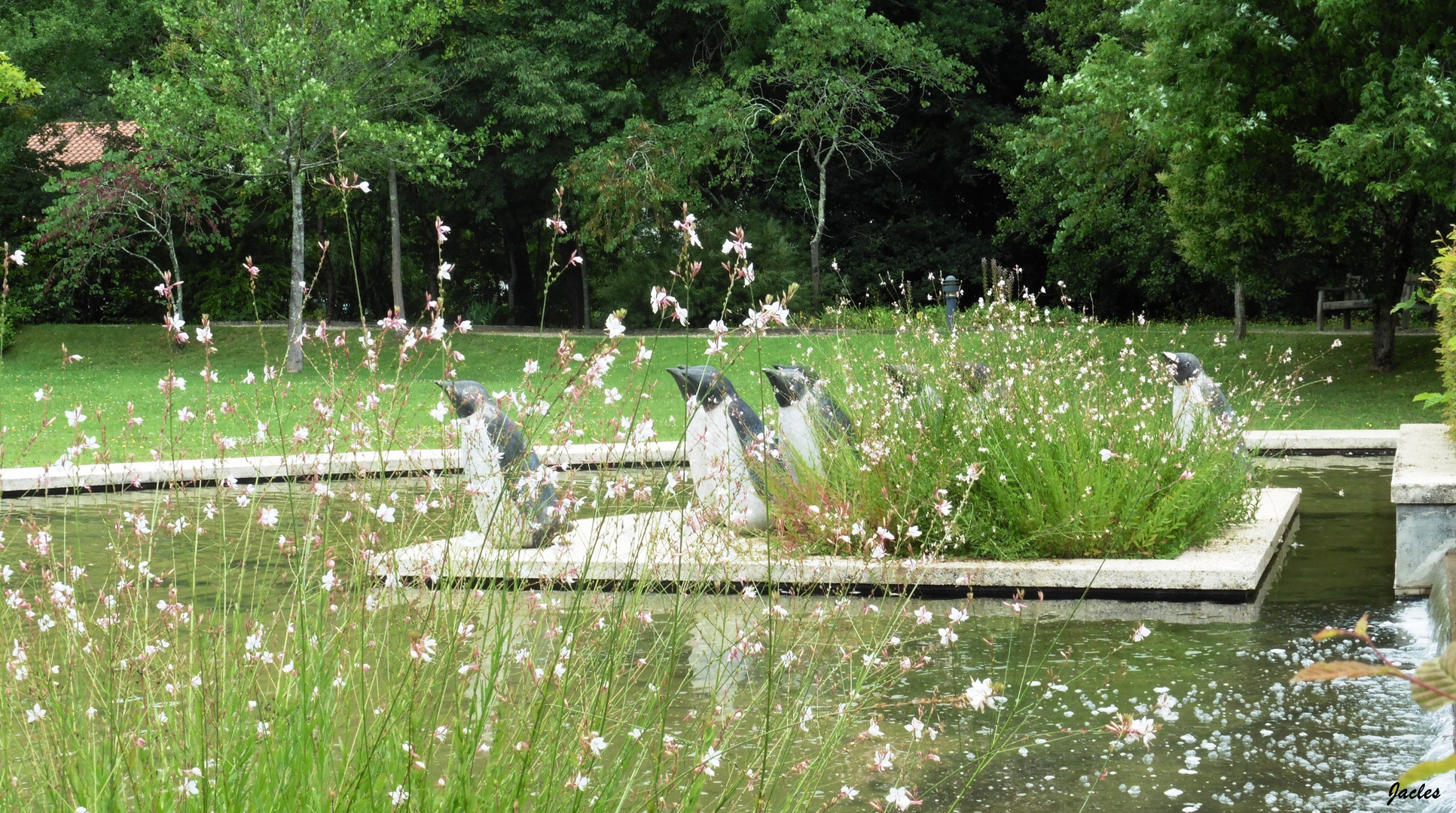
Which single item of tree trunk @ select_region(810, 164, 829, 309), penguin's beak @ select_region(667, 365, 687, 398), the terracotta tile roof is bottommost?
penguin's beak @ select_region(667, 365, 687, 398)

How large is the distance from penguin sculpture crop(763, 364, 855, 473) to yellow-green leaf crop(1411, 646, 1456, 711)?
588cm

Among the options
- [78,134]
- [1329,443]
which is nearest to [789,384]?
[1329,443]

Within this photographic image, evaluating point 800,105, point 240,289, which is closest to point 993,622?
point 800,105

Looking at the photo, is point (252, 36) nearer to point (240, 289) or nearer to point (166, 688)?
point (240, 289)

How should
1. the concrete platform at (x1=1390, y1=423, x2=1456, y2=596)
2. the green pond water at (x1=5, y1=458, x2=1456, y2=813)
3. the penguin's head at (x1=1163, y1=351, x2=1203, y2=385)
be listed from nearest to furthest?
1. the green pond water at (x1=5, y1=458, x2=1456, y2=813)
2. the concrete platform at (x1=1390, y1=423, x2=1456, y2=596)
3. the penguin's head at (x1=1163, y1=351, x2=1203, y2=385)

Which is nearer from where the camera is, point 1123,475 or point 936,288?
point 1123,475

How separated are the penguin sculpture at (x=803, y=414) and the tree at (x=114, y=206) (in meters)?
17.8

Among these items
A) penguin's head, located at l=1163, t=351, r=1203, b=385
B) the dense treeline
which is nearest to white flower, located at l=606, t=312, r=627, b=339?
penguin's head, located at l=1163, t=351, r=1203, b=385

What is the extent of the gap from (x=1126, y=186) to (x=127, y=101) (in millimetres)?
16639

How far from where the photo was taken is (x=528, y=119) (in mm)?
23891

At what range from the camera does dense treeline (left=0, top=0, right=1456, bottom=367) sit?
49.5 feet

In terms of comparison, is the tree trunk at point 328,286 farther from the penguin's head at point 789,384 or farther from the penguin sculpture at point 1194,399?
the penguin sculpture at point 1194,399

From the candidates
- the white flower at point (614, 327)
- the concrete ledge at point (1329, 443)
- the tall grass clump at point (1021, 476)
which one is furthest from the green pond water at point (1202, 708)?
the concrete ledge at point (1329, 443)

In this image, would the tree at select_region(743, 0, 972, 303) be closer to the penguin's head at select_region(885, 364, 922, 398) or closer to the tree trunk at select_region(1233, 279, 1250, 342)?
the tree trunk at select_region(1233, 279, 1250, 342)
